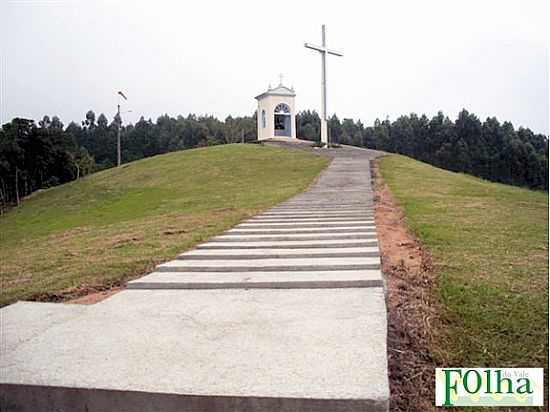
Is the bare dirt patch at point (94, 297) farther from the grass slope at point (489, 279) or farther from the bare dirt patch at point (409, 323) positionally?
the grass slope at point (489, 279)

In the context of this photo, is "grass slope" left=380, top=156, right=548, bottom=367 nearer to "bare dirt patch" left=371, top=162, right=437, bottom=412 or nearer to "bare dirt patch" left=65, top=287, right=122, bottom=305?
"bare dirt patch" left=371, top=162, right=437, bottom=412

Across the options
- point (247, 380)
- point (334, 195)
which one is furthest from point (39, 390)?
point (334, 195)

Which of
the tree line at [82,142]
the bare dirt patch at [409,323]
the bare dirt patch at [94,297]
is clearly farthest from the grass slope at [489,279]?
the tree line at [82,142]

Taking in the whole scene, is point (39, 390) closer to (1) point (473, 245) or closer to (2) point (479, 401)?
(2) point (479, 401)

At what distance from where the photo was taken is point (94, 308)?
3.46m

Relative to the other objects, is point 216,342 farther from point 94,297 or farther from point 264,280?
point 94,297

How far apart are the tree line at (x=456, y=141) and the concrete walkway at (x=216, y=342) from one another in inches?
1271

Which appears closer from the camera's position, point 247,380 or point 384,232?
point 247,380

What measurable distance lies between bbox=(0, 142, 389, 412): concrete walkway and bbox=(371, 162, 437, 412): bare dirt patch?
12cm

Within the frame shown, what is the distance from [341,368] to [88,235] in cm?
782

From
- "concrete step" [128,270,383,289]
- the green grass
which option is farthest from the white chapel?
"concrete step" [128,270,383,289]

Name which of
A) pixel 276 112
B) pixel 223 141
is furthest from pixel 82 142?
pixel 276 112

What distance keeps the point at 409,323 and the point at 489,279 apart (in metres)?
1.31

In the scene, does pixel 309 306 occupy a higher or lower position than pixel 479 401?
higher
